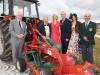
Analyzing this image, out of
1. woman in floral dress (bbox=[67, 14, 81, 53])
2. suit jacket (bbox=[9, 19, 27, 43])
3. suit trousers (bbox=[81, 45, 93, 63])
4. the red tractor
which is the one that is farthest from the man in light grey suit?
suit trousers (bbox=[81, 45, 93, 63])

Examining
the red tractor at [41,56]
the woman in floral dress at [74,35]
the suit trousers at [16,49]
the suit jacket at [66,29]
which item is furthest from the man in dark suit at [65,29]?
the suit trousers at [16,49]

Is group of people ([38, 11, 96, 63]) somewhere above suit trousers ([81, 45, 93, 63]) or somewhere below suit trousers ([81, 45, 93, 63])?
above

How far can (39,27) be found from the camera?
19.1 feet

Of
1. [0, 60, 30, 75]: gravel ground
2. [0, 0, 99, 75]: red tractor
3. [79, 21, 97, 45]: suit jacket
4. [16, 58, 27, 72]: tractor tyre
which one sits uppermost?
[79, 21, 97, 45]: suit jacket

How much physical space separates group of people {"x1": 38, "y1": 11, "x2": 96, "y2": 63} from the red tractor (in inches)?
17.3

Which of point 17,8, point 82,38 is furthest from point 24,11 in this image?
point 82,38

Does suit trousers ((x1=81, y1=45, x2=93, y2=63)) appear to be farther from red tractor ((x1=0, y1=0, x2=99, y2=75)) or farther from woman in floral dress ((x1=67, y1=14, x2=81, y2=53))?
red tractor ((x1=0, y1=0, x2=99, y2=75))

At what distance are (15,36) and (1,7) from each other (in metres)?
1.55

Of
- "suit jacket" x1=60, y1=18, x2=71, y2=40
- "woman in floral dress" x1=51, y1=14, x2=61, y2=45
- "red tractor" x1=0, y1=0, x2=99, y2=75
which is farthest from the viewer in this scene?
"suit jacket" x1=60, y1=18, x2=71, y2=40

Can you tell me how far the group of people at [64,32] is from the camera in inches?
217

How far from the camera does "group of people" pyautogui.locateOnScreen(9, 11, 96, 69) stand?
18.0 ft

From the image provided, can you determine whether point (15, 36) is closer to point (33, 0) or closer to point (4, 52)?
point (4, 52)

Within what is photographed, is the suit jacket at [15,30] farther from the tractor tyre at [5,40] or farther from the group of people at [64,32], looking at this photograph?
the tractor tyre at [5,40]

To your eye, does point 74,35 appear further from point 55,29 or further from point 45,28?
point 45,28
